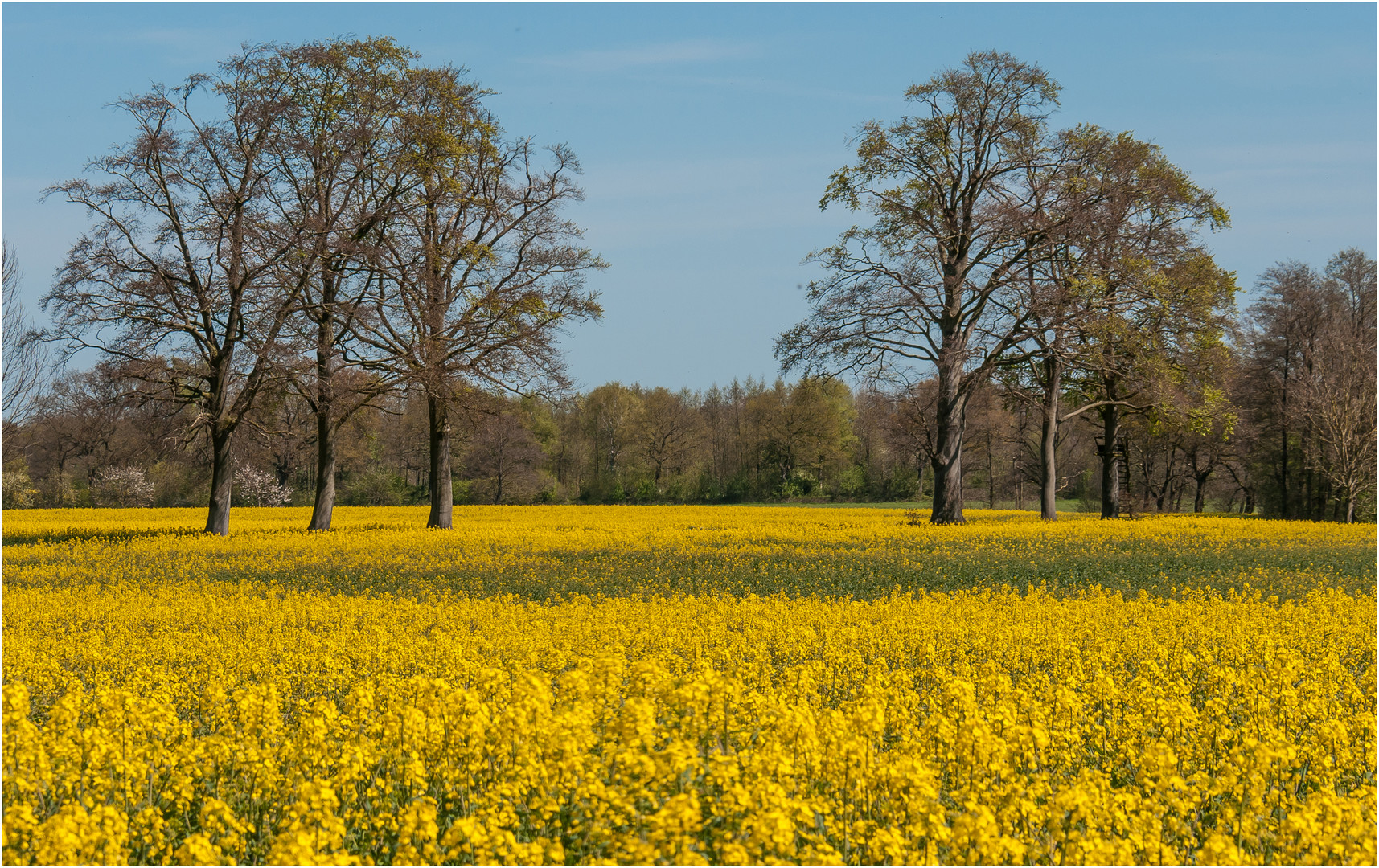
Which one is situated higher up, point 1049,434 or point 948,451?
point 1049,434

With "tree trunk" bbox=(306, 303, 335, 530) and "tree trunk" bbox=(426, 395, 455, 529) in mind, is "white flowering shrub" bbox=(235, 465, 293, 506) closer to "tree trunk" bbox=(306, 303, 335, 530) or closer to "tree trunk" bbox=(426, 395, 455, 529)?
"tree trunk" bbox=(306, 303, 335, 530)

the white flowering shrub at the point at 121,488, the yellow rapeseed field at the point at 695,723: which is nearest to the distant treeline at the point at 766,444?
the white flowering shrub at the point at 121,488

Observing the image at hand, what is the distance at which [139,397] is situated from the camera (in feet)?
82.2

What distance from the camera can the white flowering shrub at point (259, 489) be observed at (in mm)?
55125

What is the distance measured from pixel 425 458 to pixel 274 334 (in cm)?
5008

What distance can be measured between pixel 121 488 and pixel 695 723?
185 feet

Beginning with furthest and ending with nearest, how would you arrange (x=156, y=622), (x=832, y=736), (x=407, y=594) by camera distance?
(x=407, y=594), (x=156, y=622), (x=832, y=736)

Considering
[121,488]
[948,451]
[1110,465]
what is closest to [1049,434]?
[948,451]

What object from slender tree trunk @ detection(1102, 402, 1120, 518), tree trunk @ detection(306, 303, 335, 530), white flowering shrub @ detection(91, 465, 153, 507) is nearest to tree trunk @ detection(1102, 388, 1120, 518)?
slender tree trunk @ detection(1102, 402, 1120, 518)

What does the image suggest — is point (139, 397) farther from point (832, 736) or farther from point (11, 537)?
point (832, 736)

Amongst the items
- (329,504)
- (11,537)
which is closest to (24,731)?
(329,504)

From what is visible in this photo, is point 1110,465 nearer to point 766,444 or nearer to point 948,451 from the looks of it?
point 948,451

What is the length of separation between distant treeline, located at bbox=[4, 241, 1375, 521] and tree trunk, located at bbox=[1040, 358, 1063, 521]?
0.77 meters

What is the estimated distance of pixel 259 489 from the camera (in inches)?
2195
